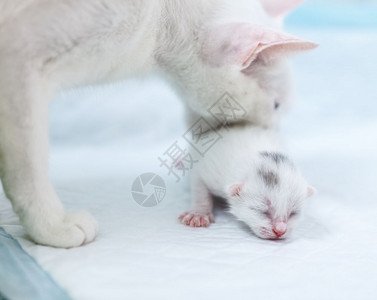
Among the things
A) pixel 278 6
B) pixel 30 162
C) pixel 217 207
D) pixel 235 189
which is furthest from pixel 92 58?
pixel 278 6

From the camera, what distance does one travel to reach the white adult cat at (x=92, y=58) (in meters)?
1.00

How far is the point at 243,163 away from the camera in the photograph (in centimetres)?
138

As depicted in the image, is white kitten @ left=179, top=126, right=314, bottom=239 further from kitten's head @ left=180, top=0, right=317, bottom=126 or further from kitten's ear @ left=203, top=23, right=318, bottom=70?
kitten's ear @ left=203, top=23, right=318, bottom=70

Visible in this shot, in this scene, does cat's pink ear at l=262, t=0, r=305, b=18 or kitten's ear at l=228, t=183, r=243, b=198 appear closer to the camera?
kitten's ear at l=228, t=183, r=243, b=198

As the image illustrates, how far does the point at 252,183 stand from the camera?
1291 millimetres

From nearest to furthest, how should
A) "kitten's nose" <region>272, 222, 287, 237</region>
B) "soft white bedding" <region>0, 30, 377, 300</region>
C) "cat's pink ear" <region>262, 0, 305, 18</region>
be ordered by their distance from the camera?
"soft white bedding" <region>0, 30, 377, 300</region>, "kitten's nose" <region>272, 222, 287, 237</region>, "cat's pink ear" <region>262, 0, 305, 18</region>

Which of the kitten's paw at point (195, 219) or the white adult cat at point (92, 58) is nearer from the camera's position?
the white adult cat at point (92, 58)

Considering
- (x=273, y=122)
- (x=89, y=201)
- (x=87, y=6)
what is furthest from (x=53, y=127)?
(x=87, y=6)

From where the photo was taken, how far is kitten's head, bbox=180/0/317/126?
123 cm

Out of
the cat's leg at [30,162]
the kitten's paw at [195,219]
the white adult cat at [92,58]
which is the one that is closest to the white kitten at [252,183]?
the kitten's paw at [195,219]

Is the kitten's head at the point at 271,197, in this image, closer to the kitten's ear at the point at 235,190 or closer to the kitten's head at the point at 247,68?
the kitten's ear at the point at 235,190

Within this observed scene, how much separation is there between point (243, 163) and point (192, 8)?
0.41 metres

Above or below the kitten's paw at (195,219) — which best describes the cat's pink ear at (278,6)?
above

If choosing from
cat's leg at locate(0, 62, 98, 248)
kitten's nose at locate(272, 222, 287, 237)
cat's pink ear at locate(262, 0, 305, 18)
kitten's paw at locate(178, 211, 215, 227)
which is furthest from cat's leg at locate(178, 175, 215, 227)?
cat's pink ear at locate(262, 0, 305, 18)
